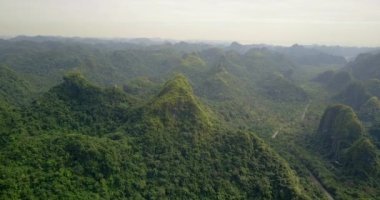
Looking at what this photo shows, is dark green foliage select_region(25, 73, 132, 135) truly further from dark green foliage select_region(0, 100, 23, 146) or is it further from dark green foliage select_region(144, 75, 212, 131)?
dark green foliage select_region(144, 75, 212, 131)

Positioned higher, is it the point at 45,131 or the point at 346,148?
the point at 45,131

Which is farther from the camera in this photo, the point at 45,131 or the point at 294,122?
the point at 294,122

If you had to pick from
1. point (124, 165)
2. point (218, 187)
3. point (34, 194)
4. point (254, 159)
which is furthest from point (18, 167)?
point (254, 159)

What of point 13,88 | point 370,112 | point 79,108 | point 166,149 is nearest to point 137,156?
point 166,149

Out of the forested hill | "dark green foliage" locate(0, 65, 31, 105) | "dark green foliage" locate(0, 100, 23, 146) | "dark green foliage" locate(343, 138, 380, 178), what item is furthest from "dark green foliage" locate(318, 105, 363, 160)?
"dark green foliage" locate(0, 65, 31, 105)

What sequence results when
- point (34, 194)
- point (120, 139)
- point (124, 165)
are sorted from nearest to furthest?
point (34, 194) → point (124, 165) → point (120, 139)

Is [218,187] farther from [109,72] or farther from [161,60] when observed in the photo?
[161,60]

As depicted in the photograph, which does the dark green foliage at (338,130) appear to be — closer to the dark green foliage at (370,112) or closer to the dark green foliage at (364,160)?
the dark green foliage at (364,160)

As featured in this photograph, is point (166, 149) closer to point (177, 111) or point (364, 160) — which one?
point (177, 111)
